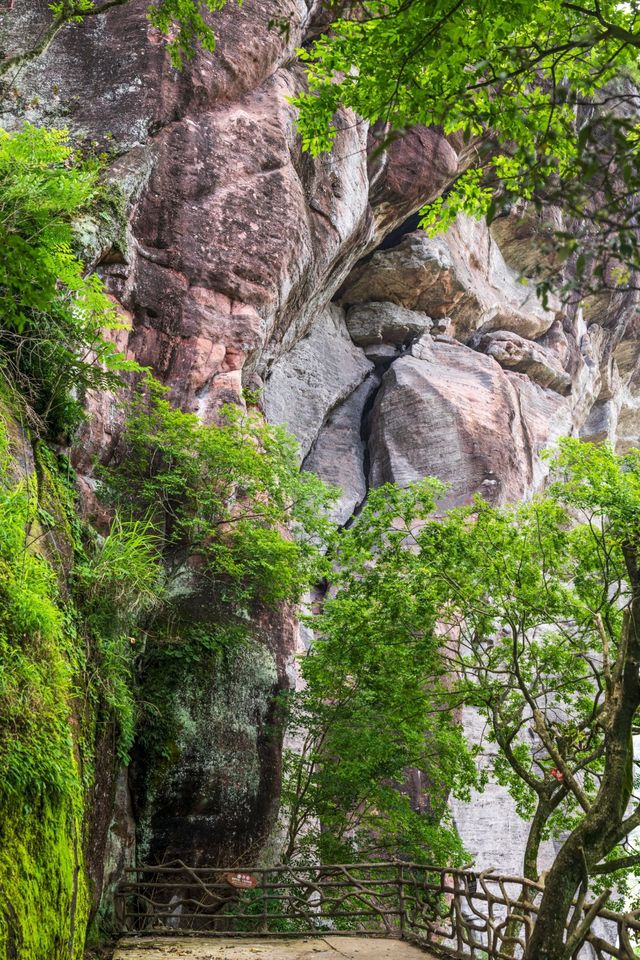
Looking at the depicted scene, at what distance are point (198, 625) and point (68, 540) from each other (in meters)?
3.87

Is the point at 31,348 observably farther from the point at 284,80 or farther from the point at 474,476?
the point at 474,476

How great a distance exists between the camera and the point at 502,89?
4094 millimetres

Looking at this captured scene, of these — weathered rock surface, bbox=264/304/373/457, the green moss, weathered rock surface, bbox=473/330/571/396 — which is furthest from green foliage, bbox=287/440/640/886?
weathered rock surface, bbox=473/330/571/396

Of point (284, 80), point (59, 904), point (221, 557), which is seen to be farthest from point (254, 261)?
point (59, 904)

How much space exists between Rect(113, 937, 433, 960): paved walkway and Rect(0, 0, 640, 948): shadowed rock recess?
0.94m

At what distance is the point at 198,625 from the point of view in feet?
36.5

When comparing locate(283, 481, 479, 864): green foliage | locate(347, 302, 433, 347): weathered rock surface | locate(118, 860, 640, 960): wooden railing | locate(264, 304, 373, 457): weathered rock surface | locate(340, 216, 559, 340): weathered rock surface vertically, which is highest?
locate(340, 216, 559, 340): weathered rock surface

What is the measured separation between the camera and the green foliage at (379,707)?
33.9 feet

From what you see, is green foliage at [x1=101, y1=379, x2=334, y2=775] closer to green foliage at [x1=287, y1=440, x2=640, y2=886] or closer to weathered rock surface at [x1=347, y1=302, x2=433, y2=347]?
green foliage at [x1=287, y1=440, x2=640, y2=886]

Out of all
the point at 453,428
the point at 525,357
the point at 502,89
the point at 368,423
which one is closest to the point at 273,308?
the point at 453,428

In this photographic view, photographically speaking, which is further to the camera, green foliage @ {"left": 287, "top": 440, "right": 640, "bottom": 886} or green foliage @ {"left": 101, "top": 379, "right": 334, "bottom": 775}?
green foliage @ {"left": 101, "top": 379, "right": 334, "bottom": 775}

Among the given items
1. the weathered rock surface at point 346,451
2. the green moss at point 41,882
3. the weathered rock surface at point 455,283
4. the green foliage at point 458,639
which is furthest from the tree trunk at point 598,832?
the weathered rock surface at point 455,283

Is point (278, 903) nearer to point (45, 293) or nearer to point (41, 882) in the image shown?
point (41, 882)

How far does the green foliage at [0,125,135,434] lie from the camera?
21.5 ft
